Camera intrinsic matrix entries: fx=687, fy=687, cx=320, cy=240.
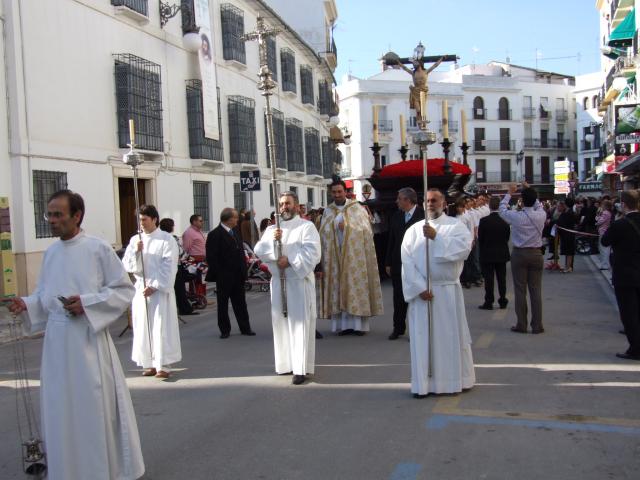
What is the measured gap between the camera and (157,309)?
7465 mm

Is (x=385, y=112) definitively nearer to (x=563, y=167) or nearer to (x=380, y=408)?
(x=563, y=167)

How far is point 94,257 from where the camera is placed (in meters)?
4.24

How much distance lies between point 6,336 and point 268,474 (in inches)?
298

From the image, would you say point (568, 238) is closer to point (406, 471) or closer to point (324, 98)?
point (406, 471)

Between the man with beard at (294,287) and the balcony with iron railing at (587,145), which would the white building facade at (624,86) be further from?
the balcony with iron railing at (587,145)

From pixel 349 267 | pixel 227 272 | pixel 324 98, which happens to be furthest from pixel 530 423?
pixel 324 98

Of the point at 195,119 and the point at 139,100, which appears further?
the point at 195,119

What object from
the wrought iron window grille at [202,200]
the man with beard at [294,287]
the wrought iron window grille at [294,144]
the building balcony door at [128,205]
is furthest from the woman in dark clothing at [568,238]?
the wrought iron window grille at [294,144]

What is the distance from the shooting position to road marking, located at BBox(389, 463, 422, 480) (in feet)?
14.2

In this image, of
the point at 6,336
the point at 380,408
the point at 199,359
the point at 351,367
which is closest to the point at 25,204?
the point at 6,336

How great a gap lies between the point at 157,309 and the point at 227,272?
8.51 feet

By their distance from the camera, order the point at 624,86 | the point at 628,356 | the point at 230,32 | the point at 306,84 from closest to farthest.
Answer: the point at 628,356, the point at 230,32, the point at 624,86, the point at 306,84

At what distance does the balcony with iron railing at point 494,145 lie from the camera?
6106cm

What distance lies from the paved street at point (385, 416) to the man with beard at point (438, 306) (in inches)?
8.0
